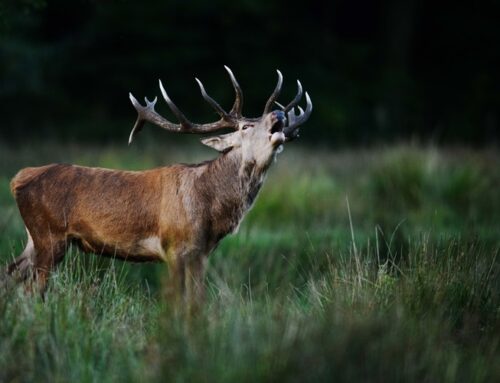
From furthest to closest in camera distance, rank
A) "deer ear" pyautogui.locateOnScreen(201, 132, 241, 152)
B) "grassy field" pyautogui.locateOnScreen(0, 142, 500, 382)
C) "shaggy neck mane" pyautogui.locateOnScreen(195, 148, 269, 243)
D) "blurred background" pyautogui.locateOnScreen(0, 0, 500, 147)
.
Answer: "blurred background" pyautogui.locateOnScreen(0, 0, 500, 147) → "deer ear" pyautogui.locateOnScreen(201, 132, 241, 152) → "shaggy neck mane" pyautogui.locateOnScreen(195, 148, 269, 243) → "grassy field" pyautogui.locateOnScreen(0, 142, 500, 382)

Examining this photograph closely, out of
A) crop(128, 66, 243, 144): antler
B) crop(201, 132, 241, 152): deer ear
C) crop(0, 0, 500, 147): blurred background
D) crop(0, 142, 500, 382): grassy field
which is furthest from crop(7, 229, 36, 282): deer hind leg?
crop(0, 0, 500, 147): blurred background

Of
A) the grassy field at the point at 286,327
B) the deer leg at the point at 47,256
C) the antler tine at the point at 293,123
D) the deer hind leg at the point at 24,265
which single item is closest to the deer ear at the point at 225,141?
the antler tine at the point at 293,123

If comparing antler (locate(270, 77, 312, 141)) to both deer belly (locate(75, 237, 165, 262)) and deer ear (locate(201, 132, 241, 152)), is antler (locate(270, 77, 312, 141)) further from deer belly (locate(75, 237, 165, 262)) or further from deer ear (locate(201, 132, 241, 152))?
deer belly (locate(75, 237, 165, 262))

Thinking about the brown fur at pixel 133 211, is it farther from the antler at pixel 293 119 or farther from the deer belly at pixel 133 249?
the antler at pixel 293 119

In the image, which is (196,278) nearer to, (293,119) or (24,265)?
(24,265)

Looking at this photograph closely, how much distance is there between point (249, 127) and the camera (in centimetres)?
764

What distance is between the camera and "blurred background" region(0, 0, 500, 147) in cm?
2355

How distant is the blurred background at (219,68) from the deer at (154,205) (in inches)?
554

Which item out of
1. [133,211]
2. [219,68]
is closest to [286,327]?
[133,211]

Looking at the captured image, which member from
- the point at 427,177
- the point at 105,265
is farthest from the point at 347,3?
the point at 105,265

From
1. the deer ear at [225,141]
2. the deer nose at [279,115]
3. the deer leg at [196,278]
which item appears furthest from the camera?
the deer ear at [225,141]

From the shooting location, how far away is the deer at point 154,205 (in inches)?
291

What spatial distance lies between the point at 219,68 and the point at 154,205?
17223mm

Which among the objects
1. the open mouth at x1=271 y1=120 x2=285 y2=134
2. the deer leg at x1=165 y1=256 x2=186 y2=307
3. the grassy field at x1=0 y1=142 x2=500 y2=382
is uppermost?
the open mouth at x1=271 y1=120 x2=285 y2=134
